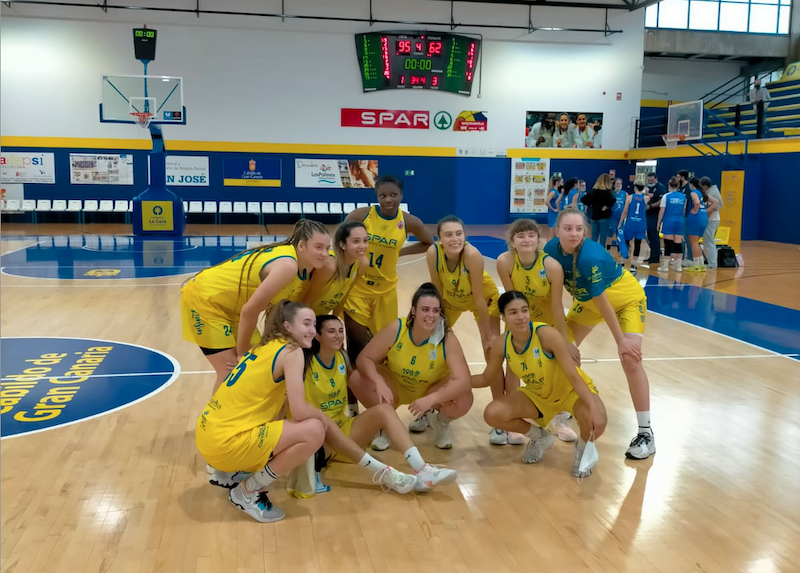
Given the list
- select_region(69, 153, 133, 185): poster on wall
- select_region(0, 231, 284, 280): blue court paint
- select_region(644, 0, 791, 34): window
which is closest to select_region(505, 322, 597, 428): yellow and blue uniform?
select_region(0, 231, 284, 280): blue court paint

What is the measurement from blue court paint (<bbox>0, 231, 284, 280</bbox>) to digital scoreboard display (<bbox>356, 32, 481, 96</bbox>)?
6526 mm

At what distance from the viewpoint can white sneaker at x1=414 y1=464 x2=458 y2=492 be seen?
359cm

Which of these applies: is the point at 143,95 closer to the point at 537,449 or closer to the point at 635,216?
the point at 635,216

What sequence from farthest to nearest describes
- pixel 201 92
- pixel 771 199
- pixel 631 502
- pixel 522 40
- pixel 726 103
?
1. pixel 726 103
2. pixel 522 40
3. pixel 201 92
4. pixel 771 199
5. pixel 631 502

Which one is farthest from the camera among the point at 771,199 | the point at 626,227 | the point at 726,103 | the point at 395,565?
the point at 726,103

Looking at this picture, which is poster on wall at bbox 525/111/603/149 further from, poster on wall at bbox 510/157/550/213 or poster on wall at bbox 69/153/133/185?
poster on wall at bbox 69/153/133/185

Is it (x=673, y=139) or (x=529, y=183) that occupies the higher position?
(x=673, y=139)

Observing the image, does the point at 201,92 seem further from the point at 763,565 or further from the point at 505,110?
the point at 763,565

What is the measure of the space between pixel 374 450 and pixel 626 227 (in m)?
9.84

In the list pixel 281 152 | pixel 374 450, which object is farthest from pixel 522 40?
pixel 374 450

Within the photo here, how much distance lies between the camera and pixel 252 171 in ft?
66.8

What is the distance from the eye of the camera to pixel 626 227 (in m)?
12.9

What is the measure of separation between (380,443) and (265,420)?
109 cm

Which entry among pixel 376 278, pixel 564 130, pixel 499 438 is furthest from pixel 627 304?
pixel 564 130
